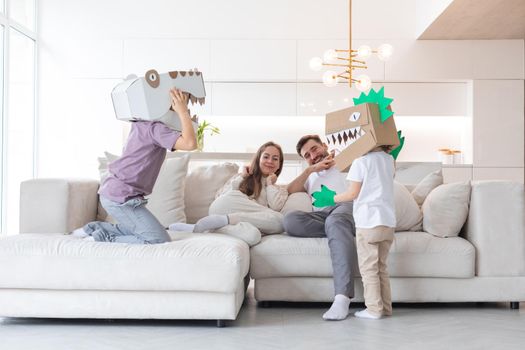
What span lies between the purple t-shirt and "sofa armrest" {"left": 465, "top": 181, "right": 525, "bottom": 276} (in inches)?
61.9

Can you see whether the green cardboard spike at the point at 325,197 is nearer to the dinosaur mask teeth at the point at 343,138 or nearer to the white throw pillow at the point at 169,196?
the dinosaur mask teeth at the point at 343,138

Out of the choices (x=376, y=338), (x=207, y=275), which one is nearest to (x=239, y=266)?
(x=207, y=275)

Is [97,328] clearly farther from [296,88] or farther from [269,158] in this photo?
[296,88]

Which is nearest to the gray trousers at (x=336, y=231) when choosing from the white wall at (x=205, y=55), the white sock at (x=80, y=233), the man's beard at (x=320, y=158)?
the man's beard at (x=320, y=158)

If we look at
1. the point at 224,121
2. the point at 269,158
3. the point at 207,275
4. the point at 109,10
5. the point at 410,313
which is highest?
the point at 109,10

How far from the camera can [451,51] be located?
7297mm

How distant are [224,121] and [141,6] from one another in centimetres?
153

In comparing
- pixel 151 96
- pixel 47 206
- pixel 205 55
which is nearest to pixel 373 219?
pixel 151 96

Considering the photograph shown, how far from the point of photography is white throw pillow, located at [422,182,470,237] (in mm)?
3438

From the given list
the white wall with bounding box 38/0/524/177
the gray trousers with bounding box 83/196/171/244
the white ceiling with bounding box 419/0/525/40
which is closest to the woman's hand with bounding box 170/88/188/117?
the gray trousers with bounding box 83/196/171/244

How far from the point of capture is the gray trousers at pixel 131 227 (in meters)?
3.06

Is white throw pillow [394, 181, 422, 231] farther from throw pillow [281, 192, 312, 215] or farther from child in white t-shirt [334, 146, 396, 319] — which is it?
throw pillow [281, 192, 312, 215]

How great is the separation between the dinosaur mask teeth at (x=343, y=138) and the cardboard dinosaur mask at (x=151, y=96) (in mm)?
665

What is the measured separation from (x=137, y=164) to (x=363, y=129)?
1.04m
